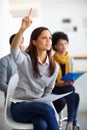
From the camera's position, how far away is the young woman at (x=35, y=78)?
5.88ft

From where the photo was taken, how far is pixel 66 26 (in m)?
5.83

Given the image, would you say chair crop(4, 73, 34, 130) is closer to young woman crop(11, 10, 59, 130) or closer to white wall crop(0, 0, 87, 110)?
young woman crop(11, 10, 59, 130)

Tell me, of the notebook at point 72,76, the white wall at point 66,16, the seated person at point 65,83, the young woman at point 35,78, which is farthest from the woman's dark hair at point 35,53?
the white wall at point 66,16

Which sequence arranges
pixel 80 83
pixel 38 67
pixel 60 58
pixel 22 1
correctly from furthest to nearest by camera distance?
pixel 22 1 → pixel 80 83 → pixel 60 58 → pixel 38 67

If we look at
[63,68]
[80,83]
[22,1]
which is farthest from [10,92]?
[22,1]

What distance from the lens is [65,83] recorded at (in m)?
2.40

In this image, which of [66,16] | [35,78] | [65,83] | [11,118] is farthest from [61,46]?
[66,16]

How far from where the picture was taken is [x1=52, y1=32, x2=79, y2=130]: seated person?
2362mm

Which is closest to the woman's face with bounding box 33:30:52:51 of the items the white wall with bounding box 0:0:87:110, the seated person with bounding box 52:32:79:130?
the seated person with bounding box 52:32:79:130

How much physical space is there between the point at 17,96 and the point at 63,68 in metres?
0.75

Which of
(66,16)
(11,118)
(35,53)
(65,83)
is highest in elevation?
(66,16)

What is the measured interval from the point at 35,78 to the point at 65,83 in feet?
1.77

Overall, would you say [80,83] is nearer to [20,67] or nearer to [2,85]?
[2,85]

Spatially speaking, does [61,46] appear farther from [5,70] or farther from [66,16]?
[66,16]
